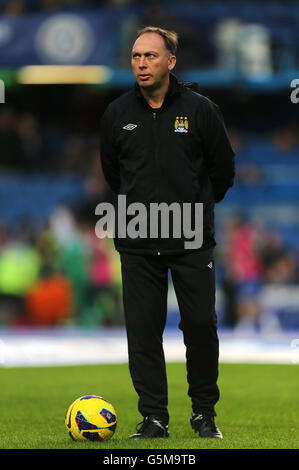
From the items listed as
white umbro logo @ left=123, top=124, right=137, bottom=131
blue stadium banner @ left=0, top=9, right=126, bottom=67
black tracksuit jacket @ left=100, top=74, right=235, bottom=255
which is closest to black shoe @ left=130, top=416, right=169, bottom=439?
black tracksuit jacket @ left=100, top=74, right=235, bottom=255

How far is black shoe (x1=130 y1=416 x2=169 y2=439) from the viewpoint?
6043mm

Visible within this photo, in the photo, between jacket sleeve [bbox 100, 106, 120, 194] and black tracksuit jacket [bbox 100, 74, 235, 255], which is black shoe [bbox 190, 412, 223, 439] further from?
jacket sleeve [bbox 100, 106, 120, 194]

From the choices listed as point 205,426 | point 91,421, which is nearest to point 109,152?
point 91,421

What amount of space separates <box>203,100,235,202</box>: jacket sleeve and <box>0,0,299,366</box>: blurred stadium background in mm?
9201

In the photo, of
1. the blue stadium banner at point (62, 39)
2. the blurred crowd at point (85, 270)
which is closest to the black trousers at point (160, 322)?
the blurred crowd at point (85, 270)

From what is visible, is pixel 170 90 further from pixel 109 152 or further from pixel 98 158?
pixel 98 158

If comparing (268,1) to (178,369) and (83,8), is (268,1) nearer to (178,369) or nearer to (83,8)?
(83,8)

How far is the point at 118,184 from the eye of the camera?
6449 millimetres

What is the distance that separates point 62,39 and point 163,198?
53.5 feet

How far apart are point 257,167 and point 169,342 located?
7.88 m

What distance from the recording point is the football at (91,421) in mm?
5967

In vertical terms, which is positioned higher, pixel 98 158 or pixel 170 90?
pixel 98 158

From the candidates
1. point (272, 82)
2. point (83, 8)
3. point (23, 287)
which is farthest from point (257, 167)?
point (23, 287)

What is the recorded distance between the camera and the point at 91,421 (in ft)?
19.6
